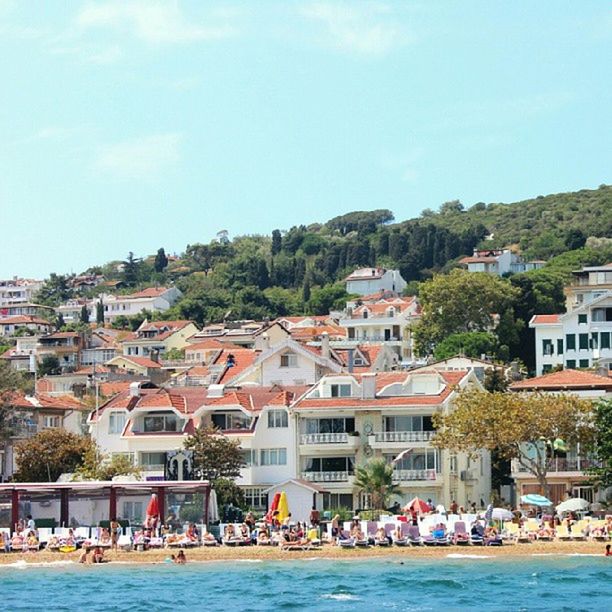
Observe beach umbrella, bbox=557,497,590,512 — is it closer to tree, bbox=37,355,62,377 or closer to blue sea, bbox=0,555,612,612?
blue sea, bbox=0,555,612,612

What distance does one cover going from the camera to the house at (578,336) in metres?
105

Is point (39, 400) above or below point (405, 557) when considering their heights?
above

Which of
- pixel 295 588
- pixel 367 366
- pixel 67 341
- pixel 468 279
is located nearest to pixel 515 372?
pixel 367 366

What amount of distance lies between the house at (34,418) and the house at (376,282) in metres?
84.3

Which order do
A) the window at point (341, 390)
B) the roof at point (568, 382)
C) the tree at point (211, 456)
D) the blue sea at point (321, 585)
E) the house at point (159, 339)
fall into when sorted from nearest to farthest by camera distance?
the blue sea at point (321, 585) → the tree at point (211, 456) → the window at point (341, 390) → the roof at point (568, 382) → the house at point (159, 339)

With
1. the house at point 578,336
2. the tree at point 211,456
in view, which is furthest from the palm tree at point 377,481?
the house at point 578,336

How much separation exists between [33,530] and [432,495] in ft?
61.9

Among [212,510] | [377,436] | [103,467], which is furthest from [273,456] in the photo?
[212,510]

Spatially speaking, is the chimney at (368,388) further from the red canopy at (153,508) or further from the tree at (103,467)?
the red canopy at (153,508)

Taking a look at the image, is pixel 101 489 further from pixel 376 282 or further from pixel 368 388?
pixel 376 282

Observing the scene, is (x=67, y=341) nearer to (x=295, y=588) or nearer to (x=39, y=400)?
(x=39, y=400)

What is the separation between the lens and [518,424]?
218 feet

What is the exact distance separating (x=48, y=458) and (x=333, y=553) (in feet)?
75.6

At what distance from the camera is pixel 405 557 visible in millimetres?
57375
